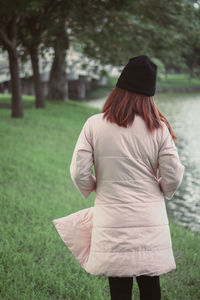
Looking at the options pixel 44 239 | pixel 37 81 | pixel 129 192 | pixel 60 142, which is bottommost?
pixel 60 142

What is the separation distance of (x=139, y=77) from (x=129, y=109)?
194 millimetres

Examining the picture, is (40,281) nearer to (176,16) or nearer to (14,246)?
(14,246)

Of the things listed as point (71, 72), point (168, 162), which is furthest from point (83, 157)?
point (71, 72)

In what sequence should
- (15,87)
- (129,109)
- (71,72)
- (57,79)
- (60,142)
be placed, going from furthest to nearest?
(71,72)
(57,79)
(15,87)
(60,142)
(129,109)

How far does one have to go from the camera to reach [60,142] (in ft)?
38.5

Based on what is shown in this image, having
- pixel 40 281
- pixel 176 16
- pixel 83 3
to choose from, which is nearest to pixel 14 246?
pixel 40 281

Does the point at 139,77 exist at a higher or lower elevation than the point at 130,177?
higher

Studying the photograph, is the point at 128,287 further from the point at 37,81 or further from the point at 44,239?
the point at 37,81

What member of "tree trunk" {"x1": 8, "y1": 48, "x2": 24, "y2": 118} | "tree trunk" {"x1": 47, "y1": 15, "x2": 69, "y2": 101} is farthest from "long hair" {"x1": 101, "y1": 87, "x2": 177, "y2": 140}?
"tree trunk" {"x1": 47, "y1": 15, "x2": 69, "y2": 101}

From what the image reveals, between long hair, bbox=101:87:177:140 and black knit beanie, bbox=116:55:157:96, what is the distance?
1.2 inches

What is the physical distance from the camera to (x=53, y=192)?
23.7 feet

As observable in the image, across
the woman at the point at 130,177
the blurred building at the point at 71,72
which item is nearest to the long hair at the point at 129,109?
the woman at the point at 130,177

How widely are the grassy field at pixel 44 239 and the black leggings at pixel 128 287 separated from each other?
123 cm

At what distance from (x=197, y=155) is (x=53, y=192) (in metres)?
5.99
